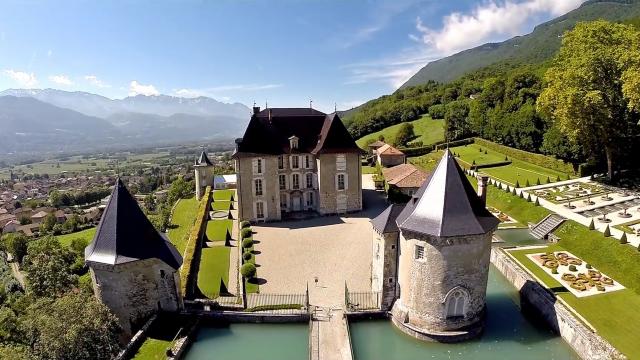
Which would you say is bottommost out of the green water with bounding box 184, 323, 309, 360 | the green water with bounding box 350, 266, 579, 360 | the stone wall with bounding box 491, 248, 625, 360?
the green water with bounding box 350, 266, 579, 360

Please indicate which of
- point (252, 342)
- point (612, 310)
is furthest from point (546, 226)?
point (252, 342)

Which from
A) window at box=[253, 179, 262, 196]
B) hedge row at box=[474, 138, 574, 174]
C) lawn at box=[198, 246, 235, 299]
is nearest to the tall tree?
hedge row at box=[474, 138, 574, 174]

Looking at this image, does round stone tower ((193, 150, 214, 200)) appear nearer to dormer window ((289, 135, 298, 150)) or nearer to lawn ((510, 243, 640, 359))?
dormer window ((289, 135, 298, 150))

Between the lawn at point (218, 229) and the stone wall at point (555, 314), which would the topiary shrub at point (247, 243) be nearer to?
the lawn at point (218, 229)

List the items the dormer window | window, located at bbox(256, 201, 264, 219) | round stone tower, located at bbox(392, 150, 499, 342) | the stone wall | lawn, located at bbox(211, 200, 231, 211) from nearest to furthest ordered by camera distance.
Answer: the stone wall < round stone tower, located at bbox(392, 150, 499, 342) < window, located at bbox(256, 201, 264, 219) < the dormer window < lawn, located at bbox(211, 200, 231, 211)

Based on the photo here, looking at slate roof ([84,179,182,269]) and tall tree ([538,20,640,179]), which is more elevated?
tall tree ([538,20,640,179])

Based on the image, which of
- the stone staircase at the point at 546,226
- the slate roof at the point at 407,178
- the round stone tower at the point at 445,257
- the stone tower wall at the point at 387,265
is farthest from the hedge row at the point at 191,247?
the stone staircase at the point at 546,226

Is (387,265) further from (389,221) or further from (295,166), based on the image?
(295,166)
